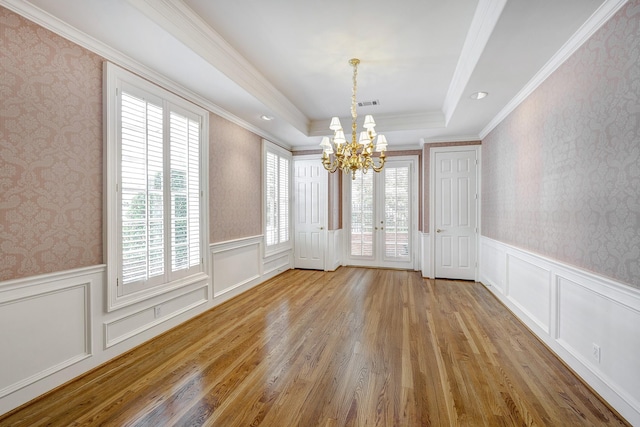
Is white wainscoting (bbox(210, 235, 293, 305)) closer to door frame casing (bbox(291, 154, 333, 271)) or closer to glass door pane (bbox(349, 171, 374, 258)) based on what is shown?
door frame casing (bbox(291, 154, 333, 271))

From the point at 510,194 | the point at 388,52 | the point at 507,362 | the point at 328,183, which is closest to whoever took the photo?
the point at 507,362

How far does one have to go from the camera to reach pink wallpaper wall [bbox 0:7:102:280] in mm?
1825

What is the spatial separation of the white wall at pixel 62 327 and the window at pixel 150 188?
6.4 inches

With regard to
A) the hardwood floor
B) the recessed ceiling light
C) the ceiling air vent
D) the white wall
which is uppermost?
the ceiling air vent

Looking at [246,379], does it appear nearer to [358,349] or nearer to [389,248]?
[358,349]

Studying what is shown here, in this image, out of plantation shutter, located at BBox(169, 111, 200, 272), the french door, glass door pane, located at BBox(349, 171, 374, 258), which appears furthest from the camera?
glass door pane, located at BBox(349, 171, 374, 258)

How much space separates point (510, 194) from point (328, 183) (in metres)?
3.24

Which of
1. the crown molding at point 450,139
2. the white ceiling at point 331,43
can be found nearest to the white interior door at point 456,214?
the crown molding at point 450,139

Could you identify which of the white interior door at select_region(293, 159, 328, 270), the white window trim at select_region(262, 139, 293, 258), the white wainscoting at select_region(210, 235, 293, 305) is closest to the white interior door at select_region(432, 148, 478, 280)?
the white interior door at select_region(293, 159, 328, 270)

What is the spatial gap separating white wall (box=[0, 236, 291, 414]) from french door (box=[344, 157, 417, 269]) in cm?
413

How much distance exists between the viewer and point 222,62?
2.78 m

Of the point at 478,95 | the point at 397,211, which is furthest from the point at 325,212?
the point at 478,95

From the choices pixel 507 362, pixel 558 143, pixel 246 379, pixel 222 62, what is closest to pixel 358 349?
pixel 246 379

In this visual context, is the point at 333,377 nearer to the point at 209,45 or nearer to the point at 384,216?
the point at 209,45
